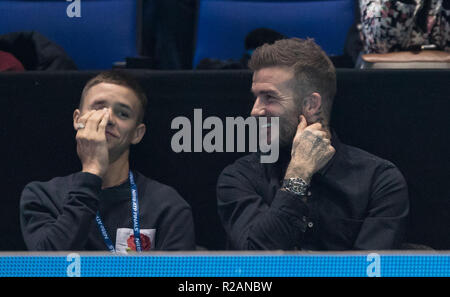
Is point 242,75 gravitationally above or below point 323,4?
below

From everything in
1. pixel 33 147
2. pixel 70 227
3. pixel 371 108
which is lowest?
pixel 70 227

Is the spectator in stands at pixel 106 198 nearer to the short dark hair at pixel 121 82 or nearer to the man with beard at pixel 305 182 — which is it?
the short dark hair at pixel 121 82

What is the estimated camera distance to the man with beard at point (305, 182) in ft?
4.43

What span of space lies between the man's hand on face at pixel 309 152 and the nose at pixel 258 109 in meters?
0.11

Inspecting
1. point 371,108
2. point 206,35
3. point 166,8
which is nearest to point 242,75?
point 371,108

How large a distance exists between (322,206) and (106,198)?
551 millimetres

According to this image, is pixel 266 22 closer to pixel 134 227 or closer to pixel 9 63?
pixel 9 63

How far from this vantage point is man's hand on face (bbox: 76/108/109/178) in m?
1.41

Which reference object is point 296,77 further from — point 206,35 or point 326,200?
point 206,35

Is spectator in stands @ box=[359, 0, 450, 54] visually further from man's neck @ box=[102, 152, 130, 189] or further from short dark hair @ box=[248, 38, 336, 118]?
man's neck @ box=[102, 152, 130, 189]

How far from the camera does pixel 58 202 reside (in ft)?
4.66

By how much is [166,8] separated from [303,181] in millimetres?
1885

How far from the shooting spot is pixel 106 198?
1.47 m
